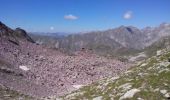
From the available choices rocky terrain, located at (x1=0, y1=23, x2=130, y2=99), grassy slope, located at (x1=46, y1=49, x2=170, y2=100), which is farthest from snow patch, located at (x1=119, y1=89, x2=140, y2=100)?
rocky terrain, located at (x1=0, y1=23, x2=130, y2=99)

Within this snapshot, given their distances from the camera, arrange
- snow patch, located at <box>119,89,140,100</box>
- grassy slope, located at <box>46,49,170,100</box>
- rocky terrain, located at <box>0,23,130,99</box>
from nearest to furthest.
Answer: grassy slope, located at <box>46,49,170,100</box>
snow patch, located at <box>119,89,140,100</box>
rocky terrain, located at <box>0,23,130,99</box>


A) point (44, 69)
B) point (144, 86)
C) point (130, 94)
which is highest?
point (144, 86)

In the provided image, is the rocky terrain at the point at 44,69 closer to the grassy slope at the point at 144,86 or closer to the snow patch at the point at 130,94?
the grassy slope at the point at 144,86

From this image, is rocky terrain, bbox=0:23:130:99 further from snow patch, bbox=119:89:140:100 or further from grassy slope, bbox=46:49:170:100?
snow patch, bbox=119:89:140:100

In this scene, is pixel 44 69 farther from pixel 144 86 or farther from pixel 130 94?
pixel 130 94

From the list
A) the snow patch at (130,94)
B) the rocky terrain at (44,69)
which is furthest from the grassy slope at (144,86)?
the rocky terrain at (44,69)

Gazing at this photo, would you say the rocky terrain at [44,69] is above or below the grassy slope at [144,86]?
below

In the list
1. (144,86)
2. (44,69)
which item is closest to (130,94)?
(144,86)

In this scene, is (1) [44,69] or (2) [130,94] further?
(1) [44,69]

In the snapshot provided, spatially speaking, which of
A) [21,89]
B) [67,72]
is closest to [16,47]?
[67,72]
